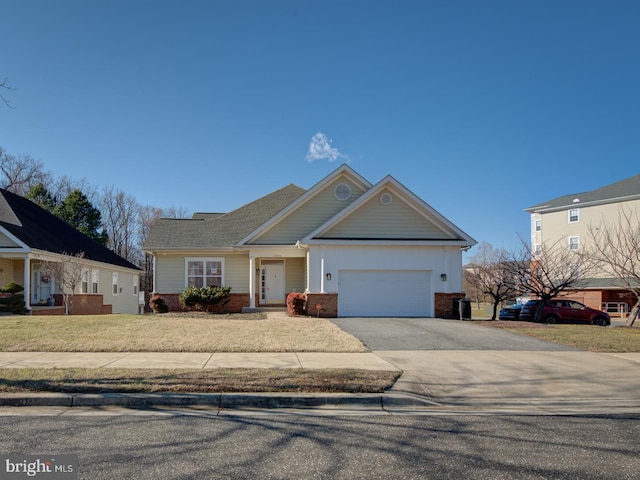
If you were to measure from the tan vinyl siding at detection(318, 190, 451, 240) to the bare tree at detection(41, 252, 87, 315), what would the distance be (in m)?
12.1

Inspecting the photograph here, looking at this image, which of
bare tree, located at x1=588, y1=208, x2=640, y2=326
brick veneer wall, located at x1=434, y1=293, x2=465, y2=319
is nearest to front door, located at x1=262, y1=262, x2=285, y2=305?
brick veneer wall, located at x1=434, y1=293, x2=465, y2=319

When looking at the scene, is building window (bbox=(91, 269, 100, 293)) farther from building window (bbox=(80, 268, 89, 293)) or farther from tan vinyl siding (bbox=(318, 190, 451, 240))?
tan vinyl siding (bbox=(318, 190, 451, 240))

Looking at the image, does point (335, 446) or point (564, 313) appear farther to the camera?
point (564, 313)

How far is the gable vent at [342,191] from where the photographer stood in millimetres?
22062

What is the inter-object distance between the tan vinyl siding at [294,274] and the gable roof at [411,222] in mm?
4282

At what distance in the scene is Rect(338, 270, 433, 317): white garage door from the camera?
19047mm

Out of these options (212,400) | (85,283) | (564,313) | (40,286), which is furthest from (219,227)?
(212,400)

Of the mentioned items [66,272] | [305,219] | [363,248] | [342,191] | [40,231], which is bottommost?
[66,272]

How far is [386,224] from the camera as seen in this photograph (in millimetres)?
19625

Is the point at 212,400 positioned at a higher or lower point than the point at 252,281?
lower

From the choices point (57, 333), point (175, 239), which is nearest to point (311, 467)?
point (57, 333)

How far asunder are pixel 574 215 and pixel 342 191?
103ft

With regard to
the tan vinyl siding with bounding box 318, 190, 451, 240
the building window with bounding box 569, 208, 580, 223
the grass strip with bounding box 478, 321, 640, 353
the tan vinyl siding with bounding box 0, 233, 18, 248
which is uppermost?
the building window with bounding box 569, 208, 580, 223

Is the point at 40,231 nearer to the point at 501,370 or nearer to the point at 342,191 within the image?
the point at 342,191
